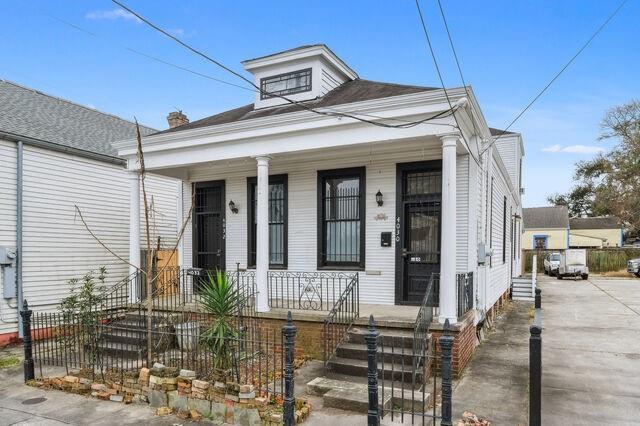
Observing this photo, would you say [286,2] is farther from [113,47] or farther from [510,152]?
[510,152]

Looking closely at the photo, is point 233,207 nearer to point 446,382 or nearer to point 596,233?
point 446,382

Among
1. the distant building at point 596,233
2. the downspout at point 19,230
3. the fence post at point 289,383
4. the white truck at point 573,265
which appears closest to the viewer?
the fence post at point 289,383

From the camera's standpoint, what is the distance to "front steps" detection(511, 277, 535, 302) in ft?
53.8

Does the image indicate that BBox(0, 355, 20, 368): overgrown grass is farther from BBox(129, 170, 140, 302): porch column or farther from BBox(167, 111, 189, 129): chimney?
BBox(167, 111, 189, 129): chimney

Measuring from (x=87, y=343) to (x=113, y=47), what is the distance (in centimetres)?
469

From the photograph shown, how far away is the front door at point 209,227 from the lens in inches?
415

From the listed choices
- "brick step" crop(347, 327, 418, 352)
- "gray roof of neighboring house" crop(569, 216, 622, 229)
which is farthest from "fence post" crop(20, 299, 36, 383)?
"gray roof of neighboring house" crop(569, 216, 622, 229)

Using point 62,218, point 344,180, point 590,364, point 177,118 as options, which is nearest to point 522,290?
point 590,364

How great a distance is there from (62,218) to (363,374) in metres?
7.83

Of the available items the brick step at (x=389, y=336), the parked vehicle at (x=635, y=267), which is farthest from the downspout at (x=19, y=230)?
the parked vehicle at (x=635, y=267)

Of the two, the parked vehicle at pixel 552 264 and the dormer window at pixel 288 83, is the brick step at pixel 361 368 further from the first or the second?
the parked vehicle at pixel 552 264

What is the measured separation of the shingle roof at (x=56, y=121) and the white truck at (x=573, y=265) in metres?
25.5

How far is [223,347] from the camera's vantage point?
548 centimetres

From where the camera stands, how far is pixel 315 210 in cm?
934
